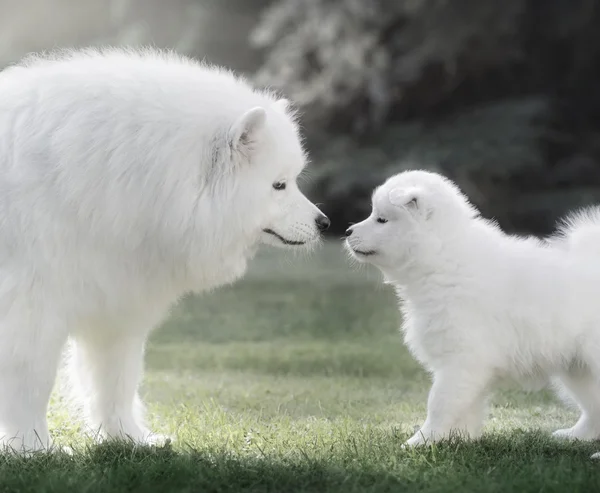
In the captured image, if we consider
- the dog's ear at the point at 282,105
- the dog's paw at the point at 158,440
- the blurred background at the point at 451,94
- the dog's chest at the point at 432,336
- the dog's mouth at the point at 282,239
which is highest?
the blurred background at the point at 451,94

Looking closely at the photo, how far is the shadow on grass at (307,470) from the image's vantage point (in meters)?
3.82

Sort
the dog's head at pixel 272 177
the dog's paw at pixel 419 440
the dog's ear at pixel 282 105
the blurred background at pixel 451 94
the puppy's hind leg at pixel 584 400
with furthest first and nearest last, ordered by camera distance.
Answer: the blurred background at pixel 451 94 → the puppy's hind leg at pixel 584 400 → the dog's ear at pixel 282 105 → the dog's paw at pixel 419 440 → the dog's head at pixel 272 177

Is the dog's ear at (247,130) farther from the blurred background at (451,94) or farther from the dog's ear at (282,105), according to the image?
the blurred background at (451,94)

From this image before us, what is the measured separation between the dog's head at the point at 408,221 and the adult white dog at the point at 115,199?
54cm

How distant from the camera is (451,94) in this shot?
2059 centimetres

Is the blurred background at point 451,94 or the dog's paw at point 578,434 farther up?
the blurred background at point 451,94

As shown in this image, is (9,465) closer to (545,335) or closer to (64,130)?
(64,130)

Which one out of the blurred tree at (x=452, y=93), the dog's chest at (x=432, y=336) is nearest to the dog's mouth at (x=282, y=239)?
the dog's chest at (x=432, y=336)

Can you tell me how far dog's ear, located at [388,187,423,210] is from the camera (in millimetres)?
4988

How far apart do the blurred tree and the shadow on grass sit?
13.9 metres

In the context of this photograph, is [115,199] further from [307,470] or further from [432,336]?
[432,336]

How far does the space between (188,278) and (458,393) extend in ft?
4.75

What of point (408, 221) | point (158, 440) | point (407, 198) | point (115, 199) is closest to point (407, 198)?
point (407, 198)

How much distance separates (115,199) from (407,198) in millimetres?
1548
